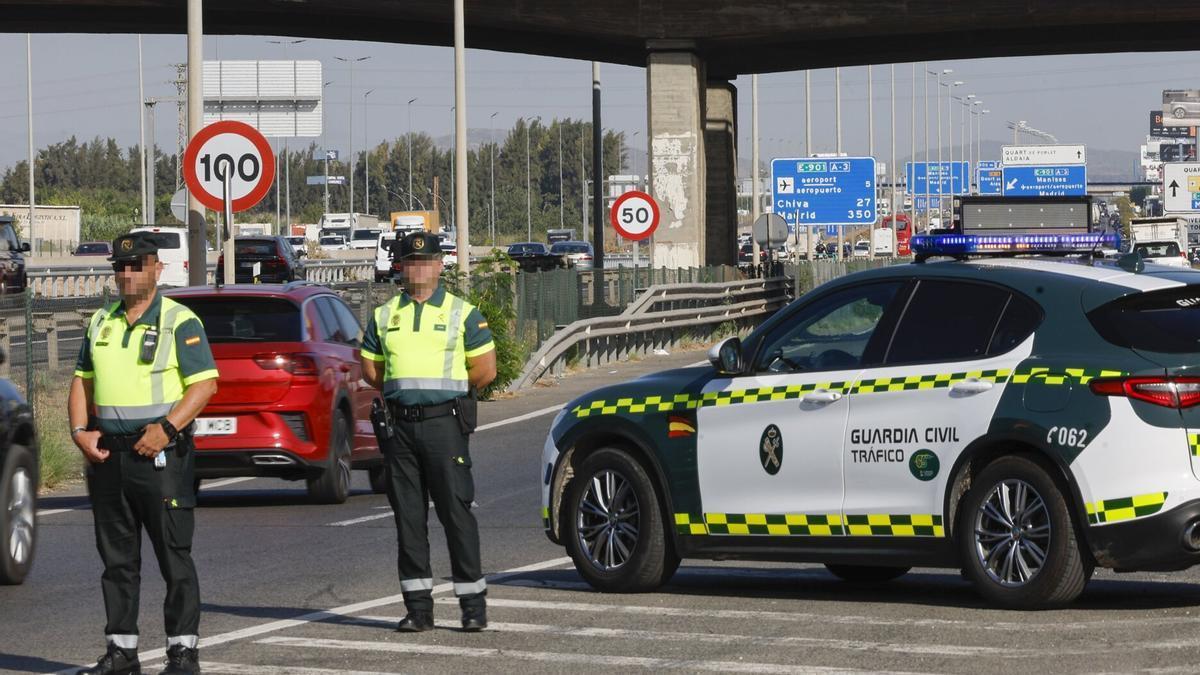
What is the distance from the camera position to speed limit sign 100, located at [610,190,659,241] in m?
38.8

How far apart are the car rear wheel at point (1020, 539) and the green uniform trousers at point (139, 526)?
137 inches

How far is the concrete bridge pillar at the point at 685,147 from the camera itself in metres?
41.5

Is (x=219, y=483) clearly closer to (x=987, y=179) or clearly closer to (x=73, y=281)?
(x=73, y=281)

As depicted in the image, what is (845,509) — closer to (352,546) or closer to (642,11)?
(352,546)

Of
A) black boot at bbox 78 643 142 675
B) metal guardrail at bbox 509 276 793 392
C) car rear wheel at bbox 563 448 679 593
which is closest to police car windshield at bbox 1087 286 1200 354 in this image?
car rear wheel at bbox 563 448 679 593

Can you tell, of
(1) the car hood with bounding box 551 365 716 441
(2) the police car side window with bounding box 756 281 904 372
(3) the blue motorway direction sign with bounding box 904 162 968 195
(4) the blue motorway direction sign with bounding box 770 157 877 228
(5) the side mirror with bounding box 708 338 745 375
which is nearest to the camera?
(2) the police car side window with bounding box 756 281 904 372

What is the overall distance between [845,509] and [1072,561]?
115 centimetres

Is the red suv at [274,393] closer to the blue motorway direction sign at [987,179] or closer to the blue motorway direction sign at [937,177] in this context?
the blue motorway direction sign at [987,179]

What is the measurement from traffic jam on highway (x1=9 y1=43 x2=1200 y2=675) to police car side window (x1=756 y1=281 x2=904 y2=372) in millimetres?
13

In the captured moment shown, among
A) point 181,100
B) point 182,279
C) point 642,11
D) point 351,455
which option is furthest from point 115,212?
point 351,455

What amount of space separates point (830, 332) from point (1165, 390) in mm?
1808

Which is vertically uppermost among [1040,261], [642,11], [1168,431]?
[642,11]

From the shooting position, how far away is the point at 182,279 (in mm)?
50312

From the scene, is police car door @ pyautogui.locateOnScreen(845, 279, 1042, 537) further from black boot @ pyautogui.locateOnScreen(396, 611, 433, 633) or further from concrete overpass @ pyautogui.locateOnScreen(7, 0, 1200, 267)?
concrete overpass @ pyautogui.locateOnScreen(7, 0, 1200, 267)
